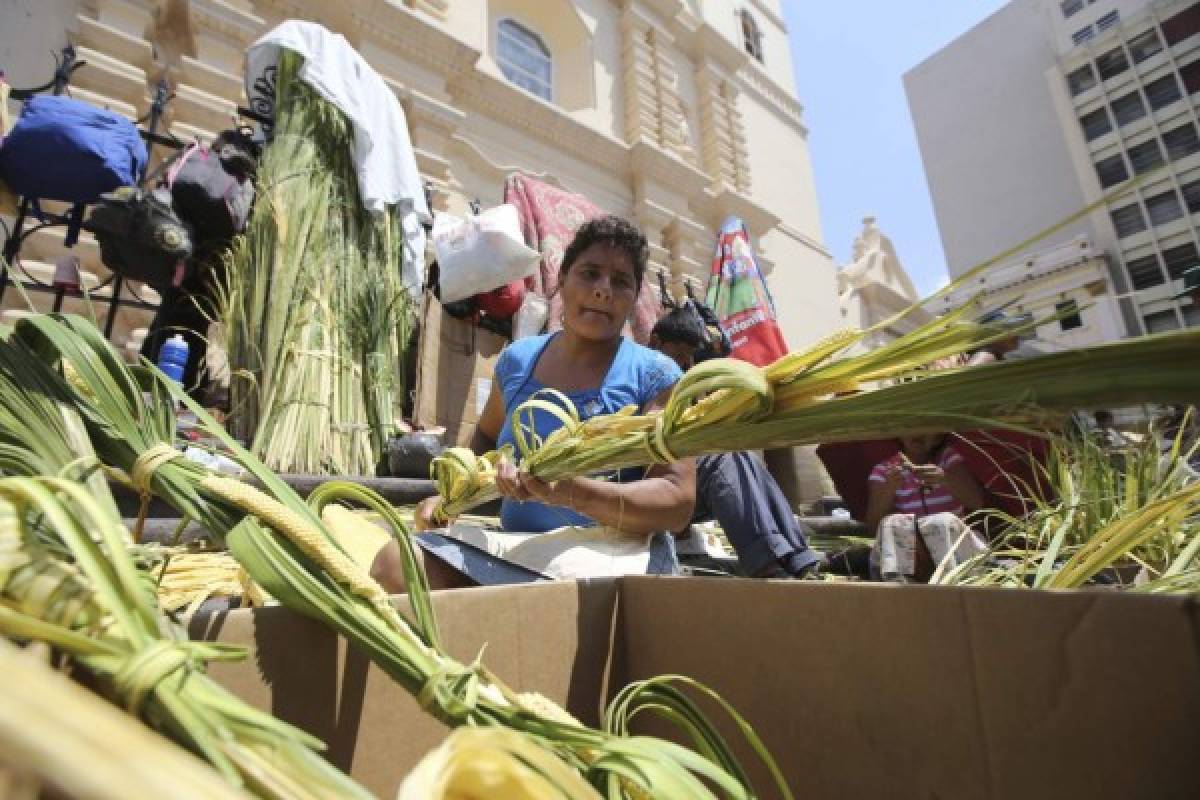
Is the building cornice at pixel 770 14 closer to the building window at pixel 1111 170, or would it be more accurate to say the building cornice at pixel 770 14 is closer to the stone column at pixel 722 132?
the stone column at pixel 722 132

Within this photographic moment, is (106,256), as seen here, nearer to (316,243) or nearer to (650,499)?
(316,243)

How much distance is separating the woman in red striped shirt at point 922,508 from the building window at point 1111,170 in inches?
735

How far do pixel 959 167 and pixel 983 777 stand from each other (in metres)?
23.2

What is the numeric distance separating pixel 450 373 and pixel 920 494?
1737mm

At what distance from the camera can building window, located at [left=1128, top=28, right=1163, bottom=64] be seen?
14.1 metres

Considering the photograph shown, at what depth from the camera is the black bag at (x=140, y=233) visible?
1587 mm

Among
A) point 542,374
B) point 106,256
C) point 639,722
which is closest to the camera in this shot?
point 639,722

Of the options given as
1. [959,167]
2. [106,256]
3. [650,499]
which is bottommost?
[650,499]

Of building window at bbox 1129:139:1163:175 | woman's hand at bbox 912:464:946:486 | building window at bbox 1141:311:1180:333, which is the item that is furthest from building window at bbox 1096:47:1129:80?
woman's hand at bbox 912:464:946:486

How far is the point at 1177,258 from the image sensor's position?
13.5m

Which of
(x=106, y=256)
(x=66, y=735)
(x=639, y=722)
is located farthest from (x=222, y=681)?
(x=106, y=256)

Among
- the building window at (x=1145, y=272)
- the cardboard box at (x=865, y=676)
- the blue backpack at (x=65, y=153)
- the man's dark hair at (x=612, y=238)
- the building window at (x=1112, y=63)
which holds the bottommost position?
the cardboard box at (x=865, y=676)

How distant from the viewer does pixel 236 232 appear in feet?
6.07

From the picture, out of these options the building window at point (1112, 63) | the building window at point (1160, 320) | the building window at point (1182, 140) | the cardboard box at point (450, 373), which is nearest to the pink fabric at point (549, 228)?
the cardboard box at point (450, 373)
